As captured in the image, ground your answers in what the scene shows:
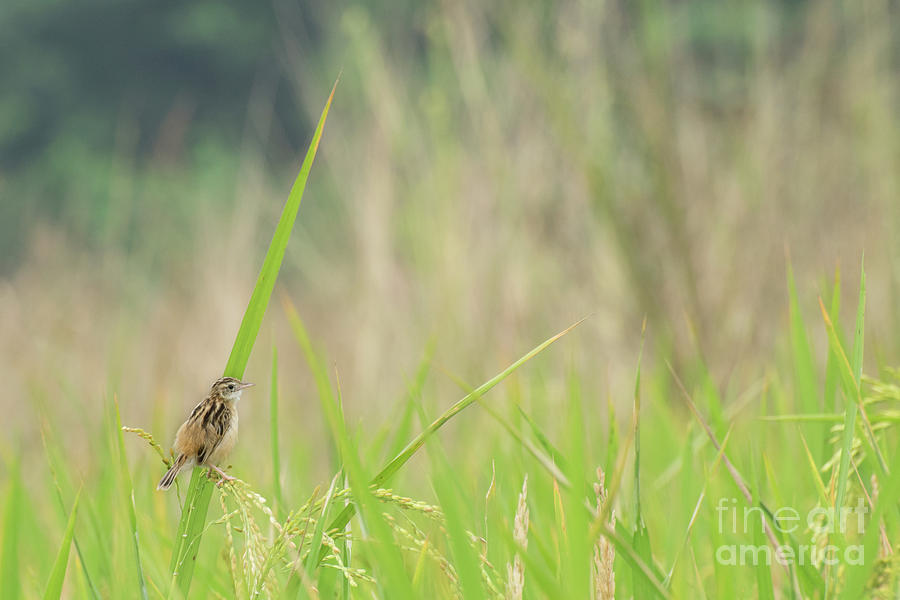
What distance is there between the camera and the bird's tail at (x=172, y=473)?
1.53 feet

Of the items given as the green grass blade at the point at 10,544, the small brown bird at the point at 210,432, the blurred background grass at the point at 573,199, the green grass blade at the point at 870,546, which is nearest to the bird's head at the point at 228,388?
the small brown bird at the point at 210,432

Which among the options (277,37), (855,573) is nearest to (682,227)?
(855,573)

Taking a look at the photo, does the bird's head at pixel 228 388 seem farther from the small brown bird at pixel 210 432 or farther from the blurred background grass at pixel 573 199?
the blurred background grass at pixel 573 199

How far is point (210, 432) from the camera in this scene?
1.60 feet

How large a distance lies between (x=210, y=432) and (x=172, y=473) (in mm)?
30

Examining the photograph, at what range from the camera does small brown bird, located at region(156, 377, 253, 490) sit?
0.48 metres

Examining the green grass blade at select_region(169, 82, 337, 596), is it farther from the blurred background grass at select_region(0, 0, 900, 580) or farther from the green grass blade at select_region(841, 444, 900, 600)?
the blurred background grass at select_region(0, 0, 900, 580)

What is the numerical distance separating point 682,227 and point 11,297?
322cm

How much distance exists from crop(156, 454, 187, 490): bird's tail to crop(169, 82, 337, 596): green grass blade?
0.04ft

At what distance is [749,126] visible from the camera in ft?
7.82

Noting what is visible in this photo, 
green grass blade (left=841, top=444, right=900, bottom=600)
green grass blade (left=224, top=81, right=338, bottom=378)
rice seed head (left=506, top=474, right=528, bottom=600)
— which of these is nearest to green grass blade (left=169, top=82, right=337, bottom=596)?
green grass blade (left=224, top=81, right=338, bottom=378)

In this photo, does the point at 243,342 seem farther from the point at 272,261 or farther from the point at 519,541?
the point at 519,541

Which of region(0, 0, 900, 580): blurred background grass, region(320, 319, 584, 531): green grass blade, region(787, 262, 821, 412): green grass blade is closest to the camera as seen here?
region(320, 319, 584, 531): green grass blade

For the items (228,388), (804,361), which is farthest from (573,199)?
(228,388)
